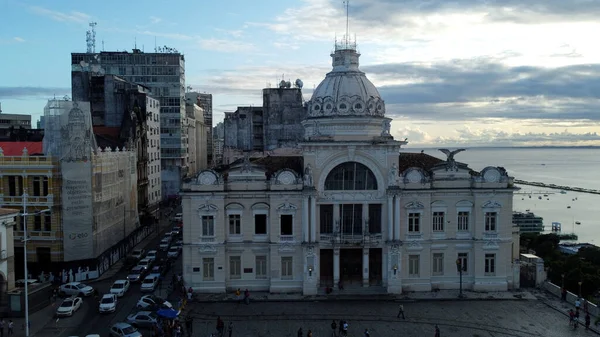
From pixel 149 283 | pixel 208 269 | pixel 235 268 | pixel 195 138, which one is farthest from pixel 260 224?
pixel 195 138

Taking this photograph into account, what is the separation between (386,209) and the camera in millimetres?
42438

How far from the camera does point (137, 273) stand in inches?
1831

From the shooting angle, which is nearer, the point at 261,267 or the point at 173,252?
the point at 261,267

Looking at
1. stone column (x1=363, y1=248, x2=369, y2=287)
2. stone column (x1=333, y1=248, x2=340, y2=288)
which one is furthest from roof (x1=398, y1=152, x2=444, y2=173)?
stone column (x1=333, y1=248, x2=340, y2=288)

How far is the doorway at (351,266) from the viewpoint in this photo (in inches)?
1694

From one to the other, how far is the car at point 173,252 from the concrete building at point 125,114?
43.2 ft

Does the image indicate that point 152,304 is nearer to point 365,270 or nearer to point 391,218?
point 365,270

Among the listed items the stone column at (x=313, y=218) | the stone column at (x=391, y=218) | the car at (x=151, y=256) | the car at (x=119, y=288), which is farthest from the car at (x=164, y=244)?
the stone column at (x=391, y=218)

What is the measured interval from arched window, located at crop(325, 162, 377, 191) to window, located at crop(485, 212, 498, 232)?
30.9 feet

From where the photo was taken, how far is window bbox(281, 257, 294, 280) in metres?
42.4

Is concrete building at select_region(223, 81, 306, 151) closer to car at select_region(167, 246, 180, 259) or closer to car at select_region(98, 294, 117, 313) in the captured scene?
car at select_region(167, 246, 180, 259)

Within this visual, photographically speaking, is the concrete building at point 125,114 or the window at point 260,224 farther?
the concrete building at point 125,114

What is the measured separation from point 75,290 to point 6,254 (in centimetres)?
607

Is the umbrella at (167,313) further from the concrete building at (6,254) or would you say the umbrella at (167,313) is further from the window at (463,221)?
the window at (463,221)
